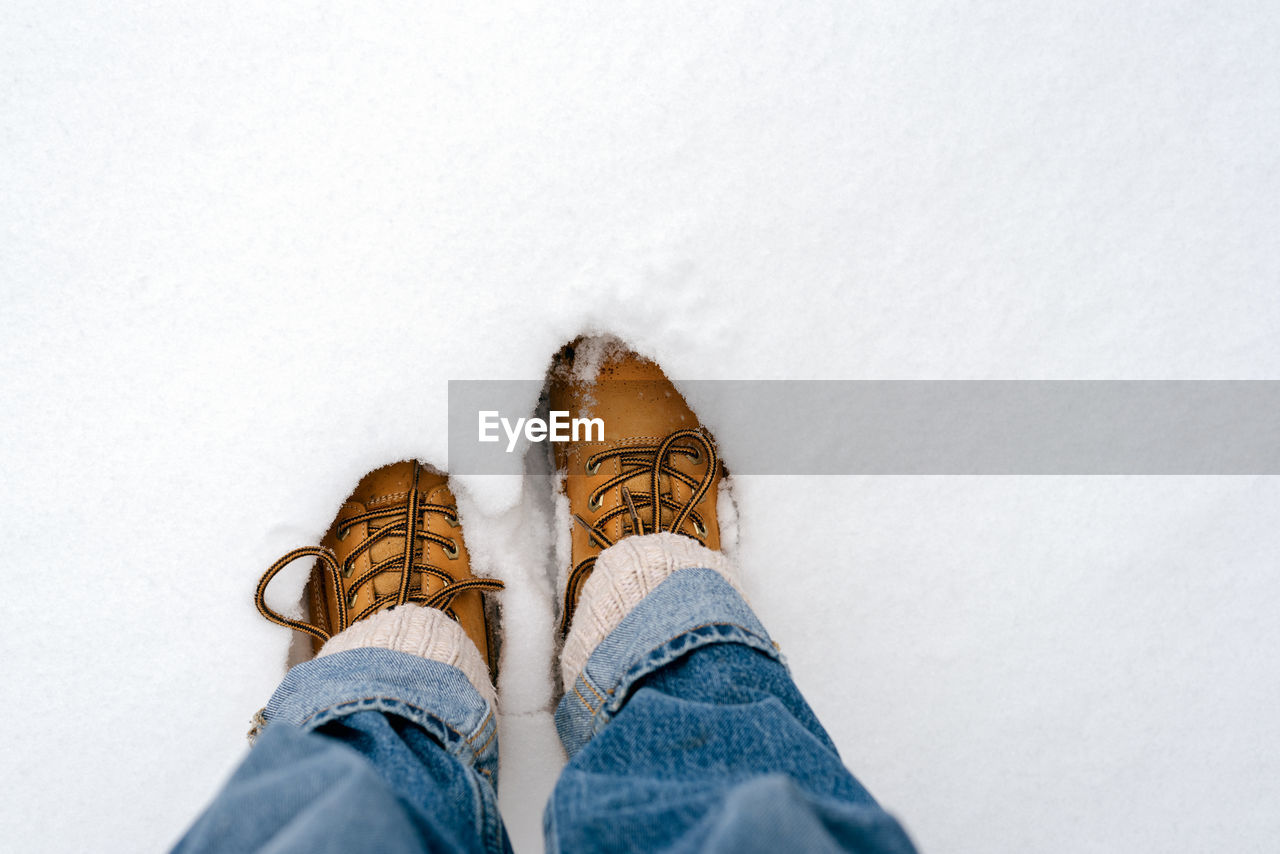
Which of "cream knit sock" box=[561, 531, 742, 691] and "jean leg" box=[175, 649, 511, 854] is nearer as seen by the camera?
"jean leg" box=[175, 649, 511, 854]

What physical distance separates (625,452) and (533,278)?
21 centimetres

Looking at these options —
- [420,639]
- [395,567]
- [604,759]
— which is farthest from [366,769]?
[395,567]

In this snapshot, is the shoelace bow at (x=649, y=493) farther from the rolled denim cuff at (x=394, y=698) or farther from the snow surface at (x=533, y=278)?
the rolled denim cuff at (x=394, y=698)

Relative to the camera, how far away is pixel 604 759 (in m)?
0.41

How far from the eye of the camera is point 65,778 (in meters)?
0.69

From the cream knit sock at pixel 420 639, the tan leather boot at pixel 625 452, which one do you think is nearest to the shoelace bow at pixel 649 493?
the tan leather boot at pixel 625 452

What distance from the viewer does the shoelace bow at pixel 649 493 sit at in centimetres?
71

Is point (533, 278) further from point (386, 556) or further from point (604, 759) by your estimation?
point (604, 759)

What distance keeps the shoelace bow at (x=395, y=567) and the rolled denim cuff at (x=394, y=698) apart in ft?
0.44

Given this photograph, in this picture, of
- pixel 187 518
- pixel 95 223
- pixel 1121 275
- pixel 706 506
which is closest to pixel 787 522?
pixel 706 506

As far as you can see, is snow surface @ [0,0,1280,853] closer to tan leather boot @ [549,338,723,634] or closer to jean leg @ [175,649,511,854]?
tan leather boot @ [549,338,723,634]

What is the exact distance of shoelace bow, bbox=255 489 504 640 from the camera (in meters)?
0.68

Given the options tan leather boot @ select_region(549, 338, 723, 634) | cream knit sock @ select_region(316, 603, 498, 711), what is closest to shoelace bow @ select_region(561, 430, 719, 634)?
tan leather boot @ select_region(549, 338, 723, 634)

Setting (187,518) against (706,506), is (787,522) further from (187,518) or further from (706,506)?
(187,518)
